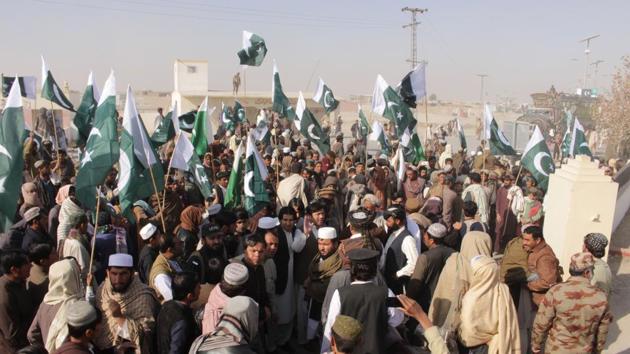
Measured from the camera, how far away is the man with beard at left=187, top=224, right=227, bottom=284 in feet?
15.3

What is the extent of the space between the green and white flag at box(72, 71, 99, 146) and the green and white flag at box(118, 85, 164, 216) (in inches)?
125

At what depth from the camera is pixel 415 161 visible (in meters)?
11.4

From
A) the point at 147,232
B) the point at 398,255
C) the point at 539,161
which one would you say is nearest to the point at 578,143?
the point at 539,161

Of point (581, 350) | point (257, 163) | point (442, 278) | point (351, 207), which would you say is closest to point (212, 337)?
point (442, 278)

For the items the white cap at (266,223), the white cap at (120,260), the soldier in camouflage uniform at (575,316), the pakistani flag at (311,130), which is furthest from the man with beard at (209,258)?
the pakistani flag at (311,130)

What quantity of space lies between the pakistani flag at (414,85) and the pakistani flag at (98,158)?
6191 mm

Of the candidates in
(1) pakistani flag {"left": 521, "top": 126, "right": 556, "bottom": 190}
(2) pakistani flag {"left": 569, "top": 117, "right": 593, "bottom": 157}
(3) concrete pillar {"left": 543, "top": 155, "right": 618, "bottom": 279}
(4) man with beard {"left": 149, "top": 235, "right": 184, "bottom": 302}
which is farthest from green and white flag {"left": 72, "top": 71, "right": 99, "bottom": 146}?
(2) pakistani flag {"left": 569, "top": 117, "right": 593, "bottom": 157}

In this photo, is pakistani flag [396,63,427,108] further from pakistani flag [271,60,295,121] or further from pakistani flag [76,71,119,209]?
pakistani flag [76,71,119,209]

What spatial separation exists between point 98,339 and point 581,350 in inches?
139

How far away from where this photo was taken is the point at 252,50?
40.0 feet

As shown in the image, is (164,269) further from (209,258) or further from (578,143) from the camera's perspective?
(578,143)

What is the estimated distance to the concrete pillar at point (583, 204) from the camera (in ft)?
19.8

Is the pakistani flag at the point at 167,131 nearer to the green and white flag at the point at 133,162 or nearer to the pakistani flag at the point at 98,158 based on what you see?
the green and white flag at the point at 133,162

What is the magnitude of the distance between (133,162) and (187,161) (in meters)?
1.67
